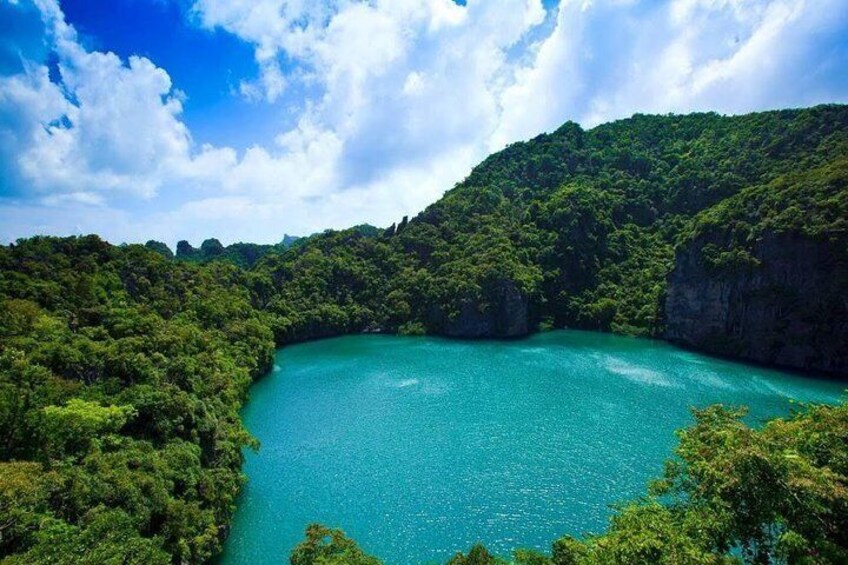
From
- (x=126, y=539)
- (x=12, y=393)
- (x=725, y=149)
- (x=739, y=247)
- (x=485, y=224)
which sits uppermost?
(x=725, y=149)

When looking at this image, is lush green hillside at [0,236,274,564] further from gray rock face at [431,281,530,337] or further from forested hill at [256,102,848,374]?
gray rock face at [431,281,530,337]

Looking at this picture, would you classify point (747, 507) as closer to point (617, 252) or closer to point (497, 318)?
point (497, 318)

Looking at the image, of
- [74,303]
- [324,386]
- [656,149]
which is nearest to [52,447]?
[74,303]

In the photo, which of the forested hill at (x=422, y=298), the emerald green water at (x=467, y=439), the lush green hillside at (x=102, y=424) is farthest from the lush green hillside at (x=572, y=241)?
the lush green hillside at (x=102, y=424)

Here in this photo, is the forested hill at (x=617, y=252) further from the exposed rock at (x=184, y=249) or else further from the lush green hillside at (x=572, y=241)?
the exposed rock at (x=184, y=249)

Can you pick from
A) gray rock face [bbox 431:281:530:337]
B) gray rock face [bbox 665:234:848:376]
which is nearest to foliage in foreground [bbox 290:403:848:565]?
gray rock face [bbox 665:234:848:376]

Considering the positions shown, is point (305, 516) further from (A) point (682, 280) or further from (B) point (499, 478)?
(A) point (682, 280)

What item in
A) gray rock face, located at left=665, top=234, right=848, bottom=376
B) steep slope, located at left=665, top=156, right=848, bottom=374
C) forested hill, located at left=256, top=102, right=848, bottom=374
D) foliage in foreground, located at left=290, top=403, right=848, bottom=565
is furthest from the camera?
forested hill, located at left=256, top=102, right=848, bottom=374
